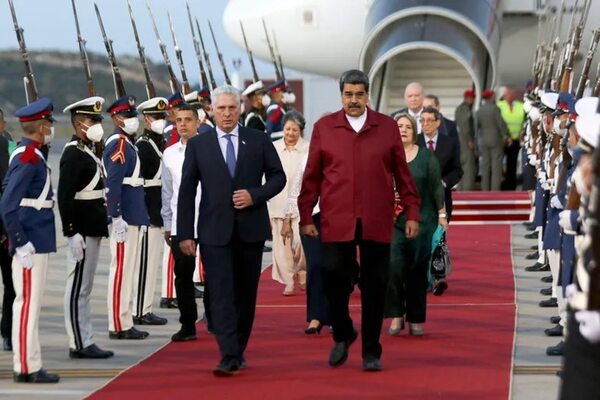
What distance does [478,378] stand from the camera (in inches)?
326

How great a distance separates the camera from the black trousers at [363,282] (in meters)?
8.52

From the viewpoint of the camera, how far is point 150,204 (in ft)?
35.7

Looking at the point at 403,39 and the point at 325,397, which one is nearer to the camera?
the point at 325,397

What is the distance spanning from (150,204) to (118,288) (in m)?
1.14

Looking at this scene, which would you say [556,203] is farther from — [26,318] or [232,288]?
[26,318]

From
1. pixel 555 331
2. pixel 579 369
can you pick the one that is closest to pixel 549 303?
pixel 555 331

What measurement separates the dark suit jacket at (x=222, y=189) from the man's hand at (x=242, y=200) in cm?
3

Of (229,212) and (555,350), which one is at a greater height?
(229,212)

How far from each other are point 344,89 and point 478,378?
174cm

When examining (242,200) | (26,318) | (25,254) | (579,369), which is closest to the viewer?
(579,369)

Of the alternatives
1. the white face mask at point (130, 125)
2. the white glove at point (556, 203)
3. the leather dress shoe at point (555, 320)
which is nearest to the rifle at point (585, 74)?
the leather dress shoe at point (555, 320)

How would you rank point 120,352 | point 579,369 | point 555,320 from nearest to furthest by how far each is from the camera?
point 579,369
point 120,352
point 555,320

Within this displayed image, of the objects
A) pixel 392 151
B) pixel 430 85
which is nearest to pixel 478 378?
pixel 392 151

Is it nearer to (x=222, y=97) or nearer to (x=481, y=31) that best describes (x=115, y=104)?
(x=222, y=97)
